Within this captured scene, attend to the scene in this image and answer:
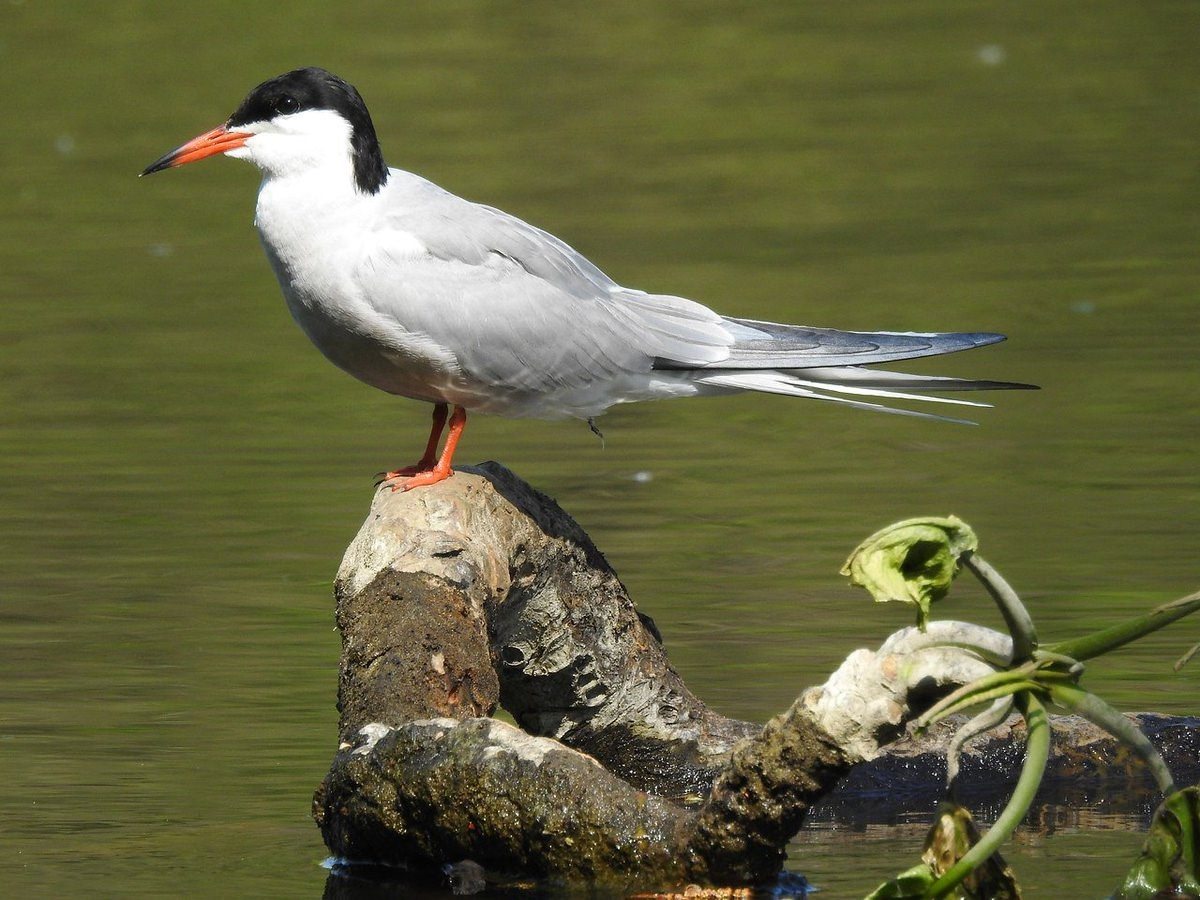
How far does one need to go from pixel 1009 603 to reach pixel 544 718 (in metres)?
2.04

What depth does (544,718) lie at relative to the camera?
603 cm

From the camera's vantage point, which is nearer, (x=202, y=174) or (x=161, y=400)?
(x=161, y=400)

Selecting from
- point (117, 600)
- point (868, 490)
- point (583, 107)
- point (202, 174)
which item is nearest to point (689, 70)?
point (583, 107)

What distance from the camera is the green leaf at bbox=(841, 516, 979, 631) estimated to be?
4133 mm

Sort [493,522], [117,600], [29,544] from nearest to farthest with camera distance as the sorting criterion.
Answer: [493,522], [117,600], [29,544]

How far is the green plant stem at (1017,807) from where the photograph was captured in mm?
4129

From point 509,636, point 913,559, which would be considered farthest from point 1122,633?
point 509,636

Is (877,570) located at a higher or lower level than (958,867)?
higher

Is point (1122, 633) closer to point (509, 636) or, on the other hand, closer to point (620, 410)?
point (509, 636)

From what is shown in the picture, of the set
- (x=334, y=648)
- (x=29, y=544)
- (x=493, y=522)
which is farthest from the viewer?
(x=29, y=544)

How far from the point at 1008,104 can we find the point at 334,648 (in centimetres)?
1102

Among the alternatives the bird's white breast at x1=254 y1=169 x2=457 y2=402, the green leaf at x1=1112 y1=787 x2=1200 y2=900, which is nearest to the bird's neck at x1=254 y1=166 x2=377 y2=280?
the bird's white breast at x1=254 y1=169 x2=457 y2=402

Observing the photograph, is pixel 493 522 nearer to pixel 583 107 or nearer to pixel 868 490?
pixel 868 490

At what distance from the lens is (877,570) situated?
4.16 meters
